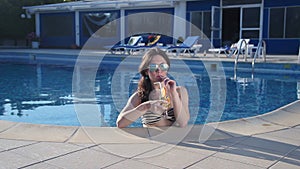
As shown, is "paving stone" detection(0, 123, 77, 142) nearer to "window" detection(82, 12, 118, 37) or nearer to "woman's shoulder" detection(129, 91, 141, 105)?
"woman's shoulder" detection(129, 91, 141, 105)

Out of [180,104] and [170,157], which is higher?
[180,104]

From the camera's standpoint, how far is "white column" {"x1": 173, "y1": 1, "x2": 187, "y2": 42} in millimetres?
14703

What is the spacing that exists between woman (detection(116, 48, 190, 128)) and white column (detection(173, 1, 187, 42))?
1205 centimetres

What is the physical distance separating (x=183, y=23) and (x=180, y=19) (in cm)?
25

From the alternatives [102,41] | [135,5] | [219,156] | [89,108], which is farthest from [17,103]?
[102,41]

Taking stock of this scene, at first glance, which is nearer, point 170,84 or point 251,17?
point 170,84

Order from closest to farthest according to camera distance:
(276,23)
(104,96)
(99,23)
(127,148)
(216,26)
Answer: (127,148), (104,96), (276,23), (216,26), (99,23)

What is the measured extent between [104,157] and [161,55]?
84 centimetres

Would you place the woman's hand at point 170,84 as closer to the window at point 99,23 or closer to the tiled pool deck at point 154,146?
the tiled pool deck at point 154,146

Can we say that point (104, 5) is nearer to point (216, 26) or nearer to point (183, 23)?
point (183, 23)

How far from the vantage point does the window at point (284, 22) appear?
12.5 m

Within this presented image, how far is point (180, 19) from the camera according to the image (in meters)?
14.7

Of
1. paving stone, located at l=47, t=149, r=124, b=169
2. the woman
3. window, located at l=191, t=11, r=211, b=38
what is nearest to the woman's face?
the woman

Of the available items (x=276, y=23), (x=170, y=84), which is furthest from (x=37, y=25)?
(x=170, y=84)
